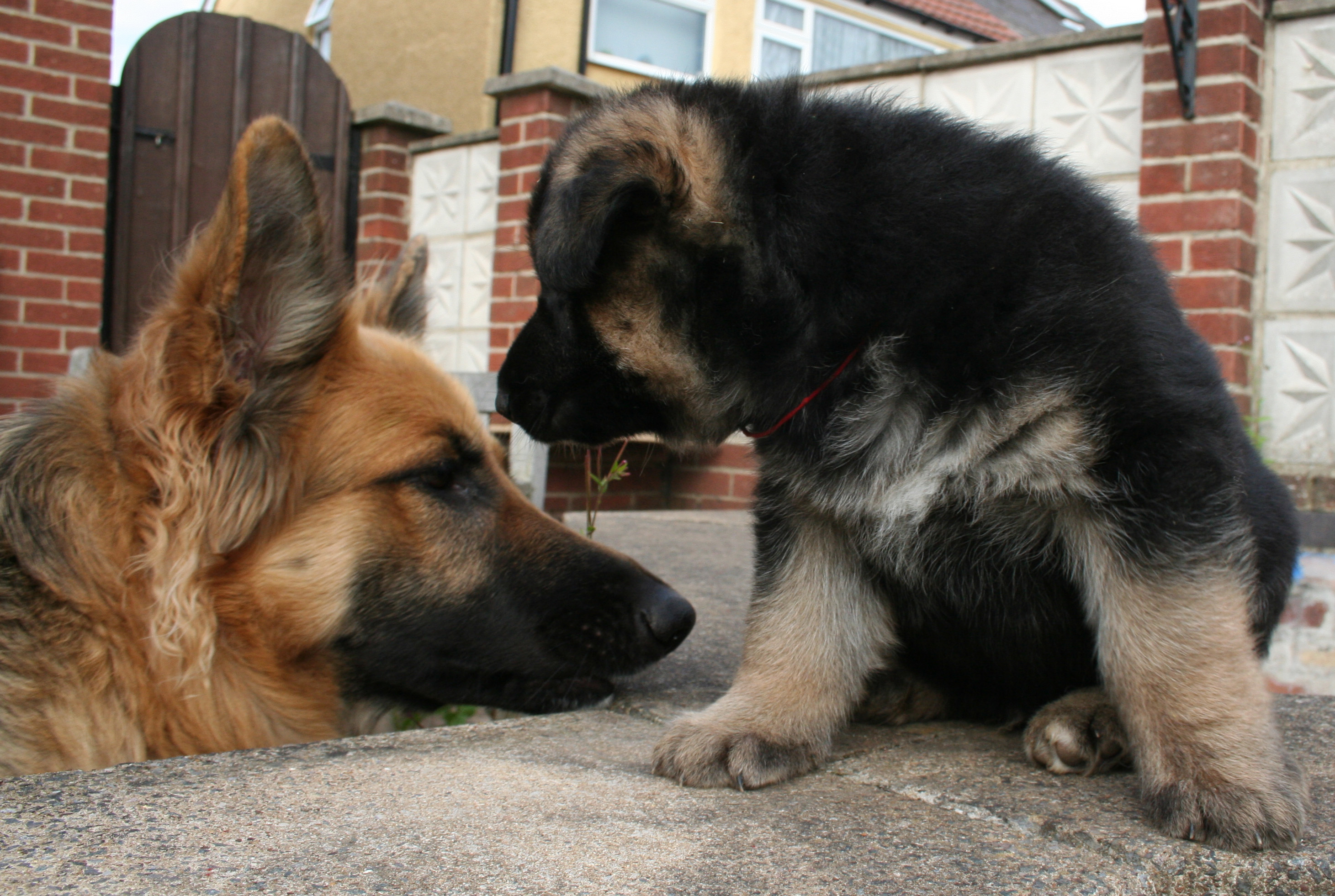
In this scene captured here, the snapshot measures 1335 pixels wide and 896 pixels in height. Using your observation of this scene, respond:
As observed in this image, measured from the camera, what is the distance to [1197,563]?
1867 millimetres

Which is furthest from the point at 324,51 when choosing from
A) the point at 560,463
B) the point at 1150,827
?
the point at 1150,827

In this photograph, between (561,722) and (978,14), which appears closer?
(561,722)

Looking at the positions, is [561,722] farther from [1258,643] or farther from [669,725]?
[1258,643]

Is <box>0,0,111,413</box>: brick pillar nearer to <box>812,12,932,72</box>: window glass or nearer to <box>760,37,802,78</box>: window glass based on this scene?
<box>760,37,802,78</box>: window glass

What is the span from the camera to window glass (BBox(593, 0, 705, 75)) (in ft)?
50.3

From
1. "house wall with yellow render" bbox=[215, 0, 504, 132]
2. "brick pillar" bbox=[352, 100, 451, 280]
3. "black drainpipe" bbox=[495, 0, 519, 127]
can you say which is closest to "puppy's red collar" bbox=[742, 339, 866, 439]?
"brick pillar" bbox=[352, 100, 451, 280]

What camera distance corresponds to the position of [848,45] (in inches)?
766

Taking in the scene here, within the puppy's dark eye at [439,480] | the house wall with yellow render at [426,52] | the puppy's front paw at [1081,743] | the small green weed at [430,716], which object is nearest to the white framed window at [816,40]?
the house wall with yellow render at [426,52]

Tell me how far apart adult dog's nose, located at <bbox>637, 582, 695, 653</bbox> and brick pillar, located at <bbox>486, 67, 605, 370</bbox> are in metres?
4.55

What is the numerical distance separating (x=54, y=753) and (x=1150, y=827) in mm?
2123

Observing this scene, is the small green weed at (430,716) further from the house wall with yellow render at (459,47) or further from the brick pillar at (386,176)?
the house wall with yellow render at (459,47)

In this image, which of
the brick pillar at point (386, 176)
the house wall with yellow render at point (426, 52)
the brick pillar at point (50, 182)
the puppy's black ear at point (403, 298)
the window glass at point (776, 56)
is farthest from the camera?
the window glass at point (776, 56)

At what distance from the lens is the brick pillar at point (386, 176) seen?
8.24 meters

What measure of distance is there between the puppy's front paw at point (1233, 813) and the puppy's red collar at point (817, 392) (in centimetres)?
100
